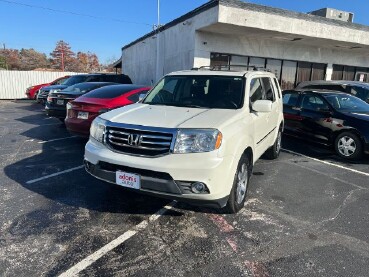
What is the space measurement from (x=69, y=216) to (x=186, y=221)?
4.83 ft

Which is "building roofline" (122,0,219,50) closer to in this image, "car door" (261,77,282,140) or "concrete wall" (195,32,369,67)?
"concrete wall" (195,32,369,67)

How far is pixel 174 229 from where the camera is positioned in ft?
12.0

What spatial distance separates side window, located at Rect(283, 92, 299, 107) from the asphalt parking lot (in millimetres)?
3312

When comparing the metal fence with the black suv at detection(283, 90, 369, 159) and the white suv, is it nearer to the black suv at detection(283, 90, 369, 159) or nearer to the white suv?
the black suv at detection(283, 90, 369, 159)

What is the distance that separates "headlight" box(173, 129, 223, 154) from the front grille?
119mm

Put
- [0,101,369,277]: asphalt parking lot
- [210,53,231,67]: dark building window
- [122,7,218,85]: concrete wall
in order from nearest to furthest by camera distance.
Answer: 1. [0,101,369,277]: asphalt parking lot
2. [122,7,218,85]: concrete wall
3. [210,53,231,67]: dark building window

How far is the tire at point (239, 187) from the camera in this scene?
381 centimetres

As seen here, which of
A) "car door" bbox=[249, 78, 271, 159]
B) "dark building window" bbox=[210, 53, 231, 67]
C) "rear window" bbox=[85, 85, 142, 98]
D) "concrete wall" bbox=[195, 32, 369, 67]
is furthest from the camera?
"dark building window" bbox=[210, 53, 231, 67]

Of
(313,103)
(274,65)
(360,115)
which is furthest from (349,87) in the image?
(274,65)

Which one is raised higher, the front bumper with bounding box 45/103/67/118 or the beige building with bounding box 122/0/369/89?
the beige building with bounding box 122/0/369/89

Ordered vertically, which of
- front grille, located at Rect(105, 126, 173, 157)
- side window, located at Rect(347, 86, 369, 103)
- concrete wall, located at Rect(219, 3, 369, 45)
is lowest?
front grille, located at Rect(105, 126, 173, 157)

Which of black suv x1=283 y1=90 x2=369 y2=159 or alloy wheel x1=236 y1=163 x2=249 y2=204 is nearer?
alloy wheel x1=236 y1=163 x2=249 y2=204

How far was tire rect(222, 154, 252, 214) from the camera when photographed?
12.5ft

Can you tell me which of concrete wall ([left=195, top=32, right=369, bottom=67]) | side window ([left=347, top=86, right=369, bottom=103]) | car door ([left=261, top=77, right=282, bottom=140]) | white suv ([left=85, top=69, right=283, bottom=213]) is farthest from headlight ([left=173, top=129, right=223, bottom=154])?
concrete wall ([left=195, top=32, right=369, bottom=67])
